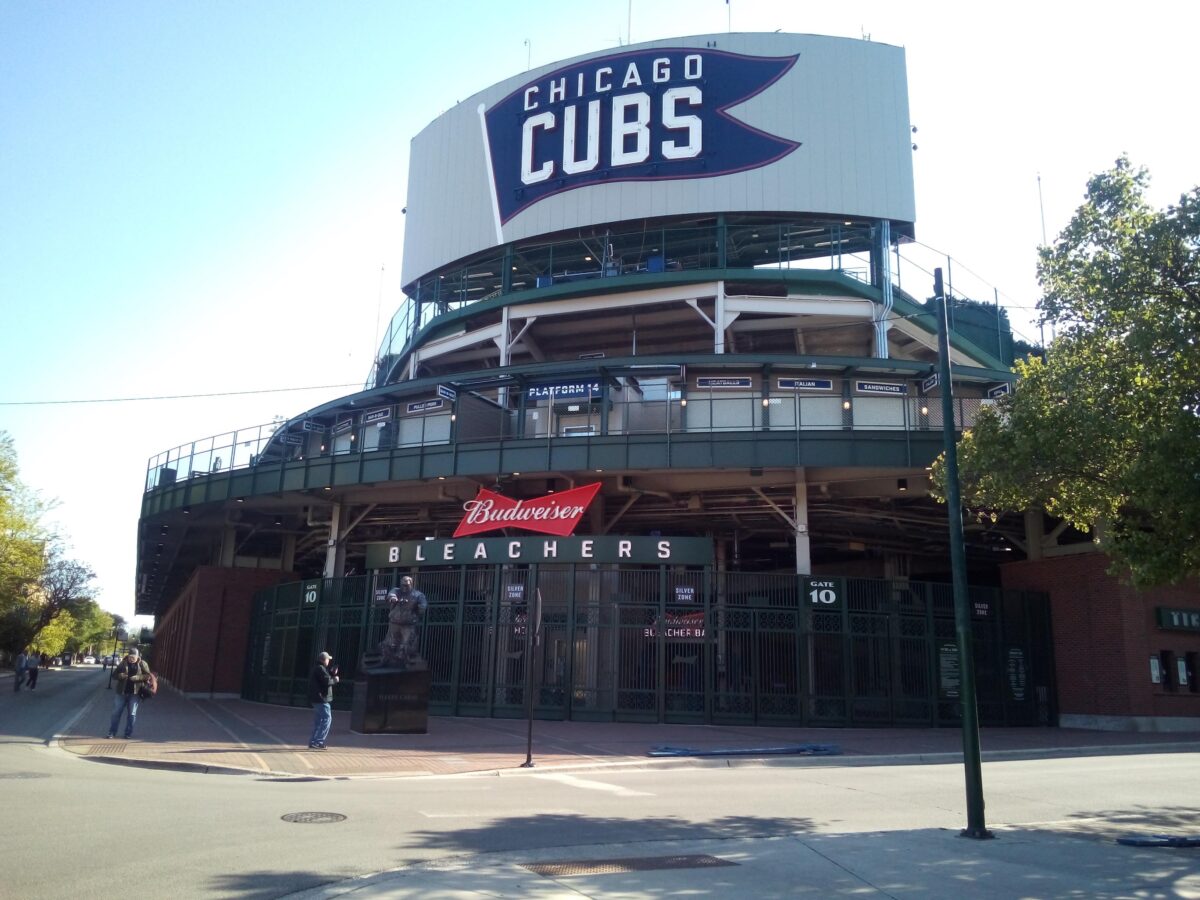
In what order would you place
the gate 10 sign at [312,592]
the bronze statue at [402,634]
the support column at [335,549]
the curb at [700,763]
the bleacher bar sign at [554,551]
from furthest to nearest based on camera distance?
the support column at [335,549] < the gate 10 sign at [312,592] < the bleacher bar sign at [554,551] < the bronze statue at [402,634] < the curb at [700,763]

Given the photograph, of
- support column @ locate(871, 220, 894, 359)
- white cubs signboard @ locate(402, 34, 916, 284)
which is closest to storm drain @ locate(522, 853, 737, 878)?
support column @ locate(871, 220, 894, 359)

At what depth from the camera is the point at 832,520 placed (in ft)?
108

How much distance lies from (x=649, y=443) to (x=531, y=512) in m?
3.74

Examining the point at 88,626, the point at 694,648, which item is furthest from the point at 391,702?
the point at 88,626

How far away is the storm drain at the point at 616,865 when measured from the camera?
779cm

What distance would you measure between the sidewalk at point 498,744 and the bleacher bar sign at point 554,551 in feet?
13.1

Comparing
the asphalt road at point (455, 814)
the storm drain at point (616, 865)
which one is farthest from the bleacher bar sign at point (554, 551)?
A: the storm drain at point (616, 865)

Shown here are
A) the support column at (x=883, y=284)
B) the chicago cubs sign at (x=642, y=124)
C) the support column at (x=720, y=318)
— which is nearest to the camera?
the support column at (x=720, y=318)

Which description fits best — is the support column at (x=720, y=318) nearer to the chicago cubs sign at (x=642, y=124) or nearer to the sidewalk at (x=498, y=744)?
the chicago cubs sign at (x=642, y=124)

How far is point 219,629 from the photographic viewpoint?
1426 inches

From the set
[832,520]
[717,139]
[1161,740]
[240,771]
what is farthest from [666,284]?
[240,771]

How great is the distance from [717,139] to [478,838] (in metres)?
32.4

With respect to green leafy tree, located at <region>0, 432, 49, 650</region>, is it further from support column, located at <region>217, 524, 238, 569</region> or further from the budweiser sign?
the budweiser sign

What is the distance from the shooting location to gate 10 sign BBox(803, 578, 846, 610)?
2358cm
